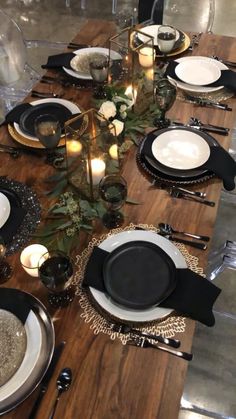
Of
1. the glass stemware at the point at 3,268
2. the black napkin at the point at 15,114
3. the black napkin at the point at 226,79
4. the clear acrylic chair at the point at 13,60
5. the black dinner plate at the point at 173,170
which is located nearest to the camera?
the glass stemware at the point at 3,268

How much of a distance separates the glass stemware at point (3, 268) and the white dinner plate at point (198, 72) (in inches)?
43.4

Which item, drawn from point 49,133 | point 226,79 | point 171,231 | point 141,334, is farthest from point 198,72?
point 141,334

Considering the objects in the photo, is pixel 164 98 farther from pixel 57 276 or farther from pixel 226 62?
pixel 57 276

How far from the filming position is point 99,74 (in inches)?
65.0

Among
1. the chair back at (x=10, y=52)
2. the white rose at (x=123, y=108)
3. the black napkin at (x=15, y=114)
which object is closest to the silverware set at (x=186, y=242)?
the white rose at (x=123, y=108)

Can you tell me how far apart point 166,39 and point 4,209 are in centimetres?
113

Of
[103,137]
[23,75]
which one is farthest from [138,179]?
[23,75]

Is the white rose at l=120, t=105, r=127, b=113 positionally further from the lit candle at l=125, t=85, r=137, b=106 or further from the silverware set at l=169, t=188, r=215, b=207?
the silverware set at l=169, t=188, r=215, b=207

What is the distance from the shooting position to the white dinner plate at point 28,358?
0.90 m

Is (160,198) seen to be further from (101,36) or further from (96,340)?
(101,36)

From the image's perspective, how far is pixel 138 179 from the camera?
1.38 metres

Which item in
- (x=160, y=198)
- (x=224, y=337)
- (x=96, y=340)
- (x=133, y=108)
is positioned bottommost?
(x=224, y=337)

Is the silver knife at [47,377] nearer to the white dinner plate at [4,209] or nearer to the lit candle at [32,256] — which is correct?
the lit candle at [32,256]

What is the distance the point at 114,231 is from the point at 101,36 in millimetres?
1361
